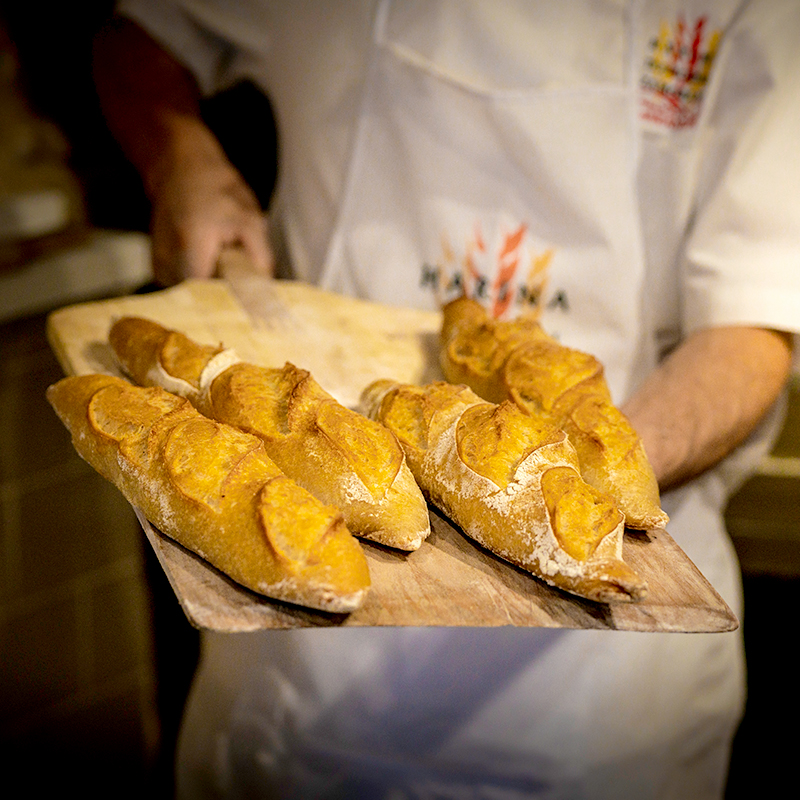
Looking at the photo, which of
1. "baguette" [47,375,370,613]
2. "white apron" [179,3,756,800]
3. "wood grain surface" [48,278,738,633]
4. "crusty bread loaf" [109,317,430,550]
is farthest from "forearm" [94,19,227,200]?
"baguette" [47,375,370,613]

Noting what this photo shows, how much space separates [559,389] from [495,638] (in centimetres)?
69

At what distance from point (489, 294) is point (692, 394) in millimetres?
421

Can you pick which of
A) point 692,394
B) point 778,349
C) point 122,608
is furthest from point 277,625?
point 122,608

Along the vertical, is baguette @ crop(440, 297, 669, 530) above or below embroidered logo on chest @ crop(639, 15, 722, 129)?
below

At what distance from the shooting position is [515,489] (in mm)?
855

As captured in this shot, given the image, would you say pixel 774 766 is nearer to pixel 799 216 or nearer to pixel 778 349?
pixel 778 349

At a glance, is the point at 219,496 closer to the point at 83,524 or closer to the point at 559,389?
the point at 559,389

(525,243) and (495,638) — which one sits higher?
(525,243)

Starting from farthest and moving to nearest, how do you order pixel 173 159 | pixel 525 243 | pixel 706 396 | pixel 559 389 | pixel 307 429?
pixel 173 159
pixel 525 243
pixel 706 396
pixel 559 389
pixel 307 429

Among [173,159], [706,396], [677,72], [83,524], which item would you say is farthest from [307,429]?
[83,524]

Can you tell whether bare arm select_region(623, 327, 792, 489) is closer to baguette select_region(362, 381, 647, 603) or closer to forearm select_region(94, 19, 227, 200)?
baguette select_region(362, 381, 647, 603)

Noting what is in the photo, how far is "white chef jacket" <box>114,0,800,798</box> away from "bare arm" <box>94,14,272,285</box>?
0.26ft

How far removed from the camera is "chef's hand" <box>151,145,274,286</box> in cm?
161

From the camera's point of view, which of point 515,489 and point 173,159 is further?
point 173,159
